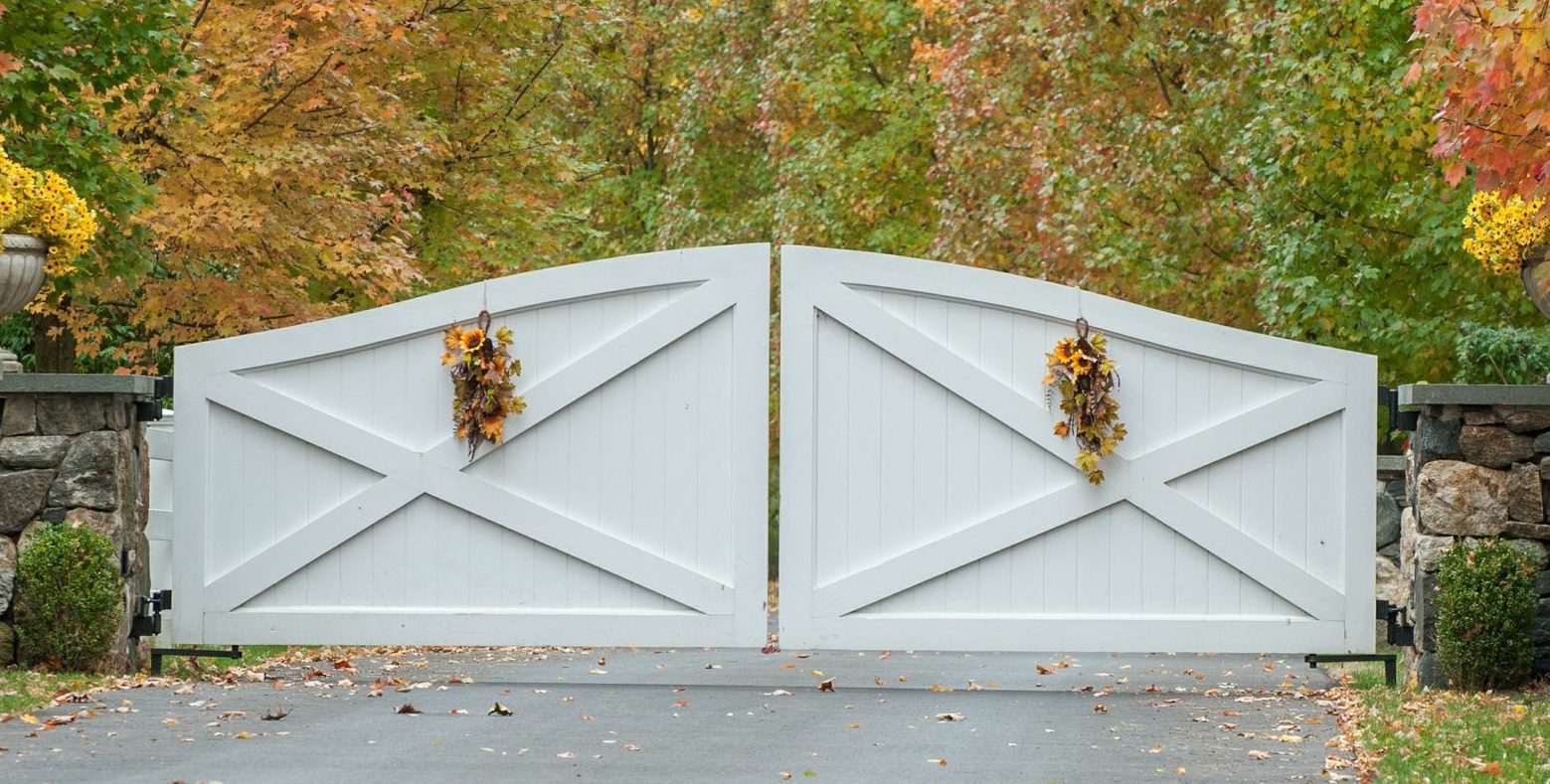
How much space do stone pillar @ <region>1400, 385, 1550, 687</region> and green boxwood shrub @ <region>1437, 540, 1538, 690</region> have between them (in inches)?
3.7

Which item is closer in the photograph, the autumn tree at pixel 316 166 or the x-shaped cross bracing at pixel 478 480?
the x-shaped cross bracing at pixel 478 480

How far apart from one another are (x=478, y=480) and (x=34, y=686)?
6.58 ft

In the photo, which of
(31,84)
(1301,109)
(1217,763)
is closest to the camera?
(1217,763)

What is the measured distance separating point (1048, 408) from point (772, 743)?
2.21m

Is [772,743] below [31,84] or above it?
below

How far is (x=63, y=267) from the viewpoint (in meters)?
8.35

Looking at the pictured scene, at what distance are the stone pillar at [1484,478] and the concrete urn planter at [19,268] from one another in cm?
597

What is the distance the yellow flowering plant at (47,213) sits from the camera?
7.87 m

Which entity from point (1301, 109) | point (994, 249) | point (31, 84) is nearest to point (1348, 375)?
point (1301, 109)

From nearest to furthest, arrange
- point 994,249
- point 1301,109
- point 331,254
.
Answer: point 1301,109 < point 331,254 < point 994,249

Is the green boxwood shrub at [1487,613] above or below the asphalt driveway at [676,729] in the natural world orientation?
above

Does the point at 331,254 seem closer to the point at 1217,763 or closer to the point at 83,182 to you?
the point at 83,182

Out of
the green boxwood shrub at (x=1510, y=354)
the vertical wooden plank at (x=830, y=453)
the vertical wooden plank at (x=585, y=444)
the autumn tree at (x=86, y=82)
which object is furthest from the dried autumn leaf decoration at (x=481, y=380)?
the green boxwood shrub at (x=1510, y=354)

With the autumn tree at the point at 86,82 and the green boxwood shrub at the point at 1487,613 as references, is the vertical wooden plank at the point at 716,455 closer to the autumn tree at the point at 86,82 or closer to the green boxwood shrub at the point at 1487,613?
the green boxwood shrub at the point at 1487,613
